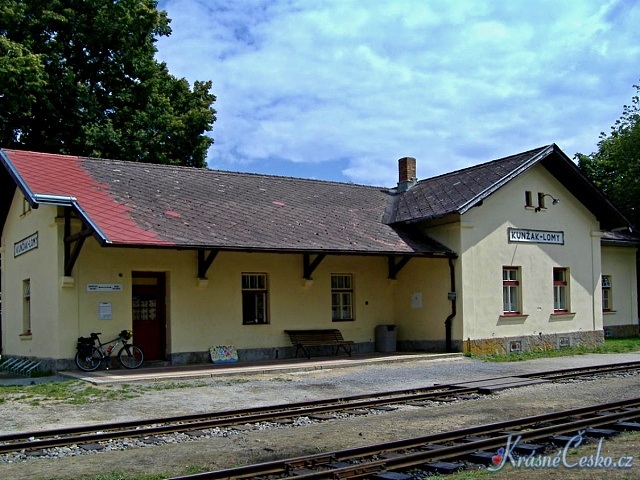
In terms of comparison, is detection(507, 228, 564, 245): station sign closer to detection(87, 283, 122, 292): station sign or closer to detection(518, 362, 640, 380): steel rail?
detection(518, 362, 640, 380): steel rail

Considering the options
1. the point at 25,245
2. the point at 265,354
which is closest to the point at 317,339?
the point at 265,354

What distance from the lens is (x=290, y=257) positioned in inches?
721

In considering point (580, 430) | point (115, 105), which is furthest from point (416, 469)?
point (115, 105)

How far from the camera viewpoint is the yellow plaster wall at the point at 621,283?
25.4m

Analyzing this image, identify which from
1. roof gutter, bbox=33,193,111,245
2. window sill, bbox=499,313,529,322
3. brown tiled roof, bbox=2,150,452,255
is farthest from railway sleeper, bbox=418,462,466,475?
window sill, bbox=499,313,529,322

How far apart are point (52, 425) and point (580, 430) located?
659cm

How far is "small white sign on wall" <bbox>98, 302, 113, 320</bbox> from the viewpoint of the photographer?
51.8 feet

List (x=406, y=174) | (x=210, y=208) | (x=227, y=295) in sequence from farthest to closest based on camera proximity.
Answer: (x=406, y=174)
(x=210, y=208)
(x=227, y=295)

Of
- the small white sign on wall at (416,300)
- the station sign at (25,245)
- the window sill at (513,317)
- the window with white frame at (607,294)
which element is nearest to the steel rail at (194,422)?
the small white sign on wall at (416,300)

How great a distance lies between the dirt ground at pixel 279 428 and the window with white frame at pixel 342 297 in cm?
378

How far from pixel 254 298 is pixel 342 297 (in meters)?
2.68

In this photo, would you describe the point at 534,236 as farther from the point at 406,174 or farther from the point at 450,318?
the point at 406,174

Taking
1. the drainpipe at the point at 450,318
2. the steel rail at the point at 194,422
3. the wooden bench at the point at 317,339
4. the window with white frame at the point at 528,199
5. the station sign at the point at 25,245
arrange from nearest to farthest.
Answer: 1. the steel rail at the point at 194,422
2. the station sign at the point at 25,245
3. the wooden bench at the point at 317,339
4. the drainpipe at the point at 450,318
5. the window with white frame at the point at 528,199

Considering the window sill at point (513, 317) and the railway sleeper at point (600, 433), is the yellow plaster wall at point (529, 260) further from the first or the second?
the railway sleeper at point (600, 433)
